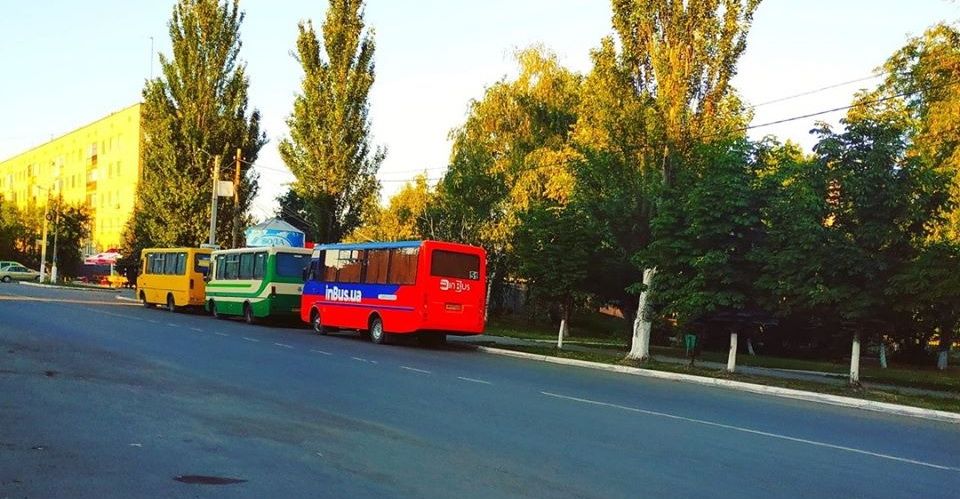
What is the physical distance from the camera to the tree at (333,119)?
4216 centimetres

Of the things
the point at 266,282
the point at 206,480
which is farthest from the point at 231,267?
the point at 206,480

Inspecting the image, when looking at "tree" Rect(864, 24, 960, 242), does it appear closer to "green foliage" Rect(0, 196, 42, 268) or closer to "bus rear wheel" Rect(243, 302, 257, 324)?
"bus rear wheel" Rect(243, 302, 257, 324)

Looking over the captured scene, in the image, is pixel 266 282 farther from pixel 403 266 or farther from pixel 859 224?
pixel 859 224

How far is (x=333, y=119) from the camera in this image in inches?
1647

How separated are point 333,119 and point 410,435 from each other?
33805mm

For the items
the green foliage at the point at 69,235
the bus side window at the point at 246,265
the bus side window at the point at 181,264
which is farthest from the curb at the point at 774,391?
the green foliage at the point at 69,235

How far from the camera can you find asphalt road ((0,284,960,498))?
290 inches

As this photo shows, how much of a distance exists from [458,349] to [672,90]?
10.0 m

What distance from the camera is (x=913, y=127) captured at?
3547cm

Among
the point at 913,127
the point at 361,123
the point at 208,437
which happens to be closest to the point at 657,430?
the point at 208,437

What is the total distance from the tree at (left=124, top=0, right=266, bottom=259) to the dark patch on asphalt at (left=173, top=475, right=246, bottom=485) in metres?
45.1

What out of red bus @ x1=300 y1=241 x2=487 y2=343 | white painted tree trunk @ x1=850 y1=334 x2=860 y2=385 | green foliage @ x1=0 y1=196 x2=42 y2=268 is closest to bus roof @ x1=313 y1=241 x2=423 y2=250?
red bus @ x1=300 y1=241 x2=487 y2=343

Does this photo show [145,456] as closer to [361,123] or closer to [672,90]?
Result: [672,90]

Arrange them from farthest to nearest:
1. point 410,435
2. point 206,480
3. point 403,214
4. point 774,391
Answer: point 403,214, point 774,391, point 410,435, point 206,480
